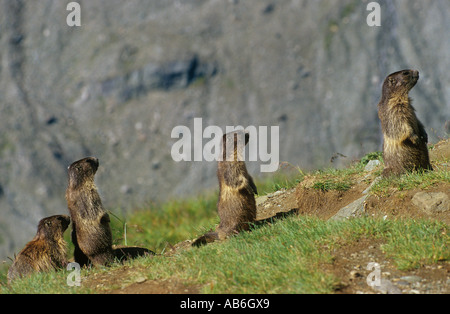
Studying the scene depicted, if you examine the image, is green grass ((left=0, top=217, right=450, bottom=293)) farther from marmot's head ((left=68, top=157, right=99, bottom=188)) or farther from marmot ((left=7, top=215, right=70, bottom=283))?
marmot's head ((left=68, top=157, right=99, bottom=188))

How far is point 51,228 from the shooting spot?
6.82 m

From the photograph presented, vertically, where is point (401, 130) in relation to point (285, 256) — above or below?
above

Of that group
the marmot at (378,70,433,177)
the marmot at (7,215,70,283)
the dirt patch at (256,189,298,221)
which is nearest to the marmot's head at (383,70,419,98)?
the marmot at (378,70,433,177)

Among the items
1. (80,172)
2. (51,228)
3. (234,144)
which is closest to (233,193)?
(234,144)

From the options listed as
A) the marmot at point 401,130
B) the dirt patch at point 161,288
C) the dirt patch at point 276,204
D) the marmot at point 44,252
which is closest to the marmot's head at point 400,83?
the marmot at point 401,130

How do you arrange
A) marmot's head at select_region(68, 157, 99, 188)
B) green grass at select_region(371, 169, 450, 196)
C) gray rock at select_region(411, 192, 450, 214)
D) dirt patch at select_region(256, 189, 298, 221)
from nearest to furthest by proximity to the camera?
gray rock at select_region(411, 192, 450, 214) < green grass at select_region(371, 169, 450, 196) < marmot's head at select_region(68, 157, 99, 188) < dirt patch at select_region(256, 189, 298, 221)

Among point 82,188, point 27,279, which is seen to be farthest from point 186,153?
point 27,279

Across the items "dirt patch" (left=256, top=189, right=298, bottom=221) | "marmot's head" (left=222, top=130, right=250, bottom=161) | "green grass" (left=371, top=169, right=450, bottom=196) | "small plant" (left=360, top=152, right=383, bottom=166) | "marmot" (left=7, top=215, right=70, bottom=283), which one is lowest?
"marmot" (left=7, top=215, right=70, bottom=283)

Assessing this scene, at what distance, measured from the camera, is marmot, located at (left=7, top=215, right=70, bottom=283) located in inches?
253

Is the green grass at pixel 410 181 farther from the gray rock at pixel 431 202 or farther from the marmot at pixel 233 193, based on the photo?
the marmot at pixel 233 193

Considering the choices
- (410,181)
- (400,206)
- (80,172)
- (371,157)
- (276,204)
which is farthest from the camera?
(371,157)

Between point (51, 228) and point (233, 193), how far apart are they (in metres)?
2.28

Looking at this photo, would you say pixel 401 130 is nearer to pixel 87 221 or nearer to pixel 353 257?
pixel 353 257

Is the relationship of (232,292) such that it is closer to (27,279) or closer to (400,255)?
(400,255)
